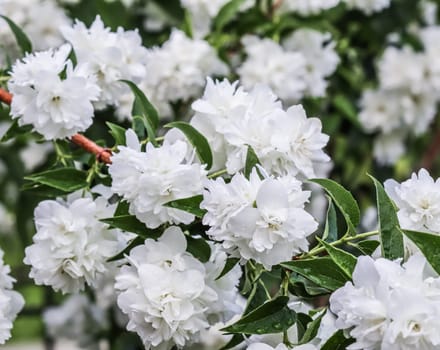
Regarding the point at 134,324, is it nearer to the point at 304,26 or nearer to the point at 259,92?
the point at 259,92

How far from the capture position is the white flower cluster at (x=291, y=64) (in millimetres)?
1583

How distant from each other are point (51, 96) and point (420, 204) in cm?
41

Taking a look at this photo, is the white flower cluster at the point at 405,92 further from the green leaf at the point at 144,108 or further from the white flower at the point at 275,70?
the green leaf at the point at 144,108

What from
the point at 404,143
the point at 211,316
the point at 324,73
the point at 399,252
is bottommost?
the point at 404,143

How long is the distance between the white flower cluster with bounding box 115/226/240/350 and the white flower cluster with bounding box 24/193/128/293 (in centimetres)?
9

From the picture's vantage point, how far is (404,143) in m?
2.14

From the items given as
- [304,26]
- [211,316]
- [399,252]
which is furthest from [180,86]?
[399,252]

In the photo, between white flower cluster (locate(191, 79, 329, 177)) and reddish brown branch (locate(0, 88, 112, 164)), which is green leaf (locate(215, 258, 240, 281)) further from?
reddish brown branch (locate(0, 88, 112, 164))

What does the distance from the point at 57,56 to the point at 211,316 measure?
0.33 metres

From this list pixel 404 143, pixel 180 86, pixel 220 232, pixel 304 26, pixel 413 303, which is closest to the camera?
pixel 413 303

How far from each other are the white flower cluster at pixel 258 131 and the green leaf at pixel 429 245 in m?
0.19

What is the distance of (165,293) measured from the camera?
88 cm

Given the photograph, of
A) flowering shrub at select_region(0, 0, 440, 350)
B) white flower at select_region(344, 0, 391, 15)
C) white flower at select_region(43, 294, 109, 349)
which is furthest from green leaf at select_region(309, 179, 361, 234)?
white flower at select_region(43, 294, 109, 349)

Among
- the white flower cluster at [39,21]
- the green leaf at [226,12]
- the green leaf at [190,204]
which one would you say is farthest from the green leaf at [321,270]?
the white flower cluster at [39,21]
